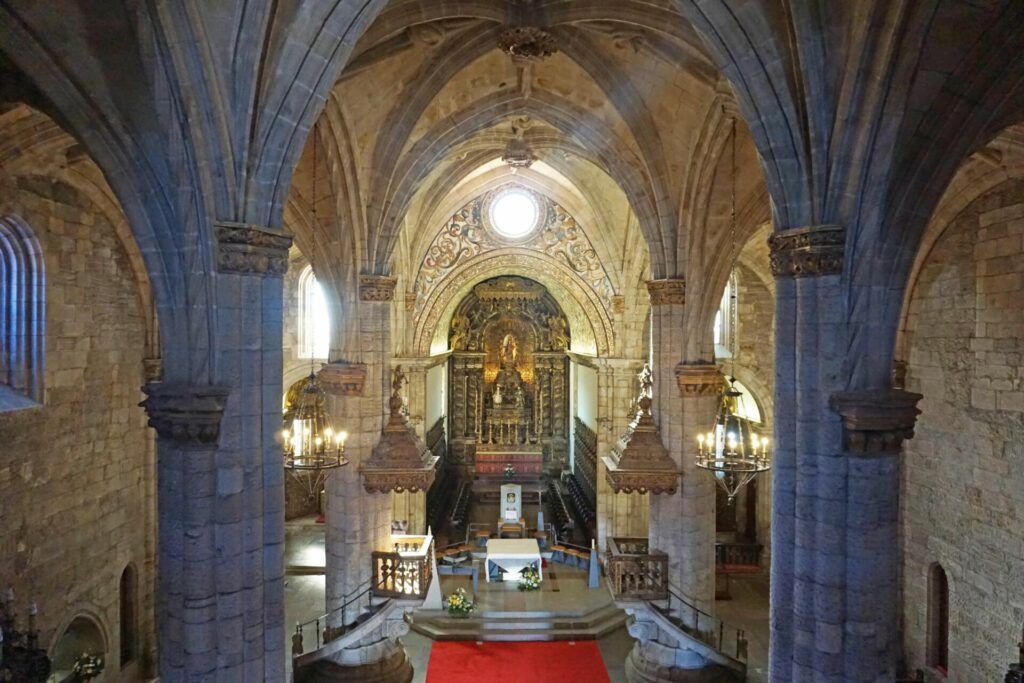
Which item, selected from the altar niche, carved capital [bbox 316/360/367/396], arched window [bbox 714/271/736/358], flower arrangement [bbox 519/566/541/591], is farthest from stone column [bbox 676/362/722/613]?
the altar niche

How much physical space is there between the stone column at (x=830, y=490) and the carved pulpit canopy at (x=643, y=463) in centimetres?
499

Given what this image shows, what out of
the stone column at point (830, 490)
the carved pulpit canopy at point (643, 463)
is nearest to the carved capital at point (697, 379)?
the carved pulpit canopy at point (643, 463)

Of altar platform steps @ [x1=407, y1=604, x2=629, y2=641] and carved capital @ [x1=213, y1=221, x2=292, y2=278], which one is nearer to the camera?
carved capital @ [x1=213, y1=221, x2=292, y2=278]

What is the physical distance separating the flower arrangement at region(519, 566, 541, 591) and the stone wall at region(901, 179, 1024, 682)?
7836 millimetres

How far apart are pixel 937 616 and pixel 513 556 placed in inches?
337

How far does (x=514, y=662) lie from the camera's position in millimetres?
12906

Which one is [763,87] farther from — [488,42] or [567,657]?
[567,657]

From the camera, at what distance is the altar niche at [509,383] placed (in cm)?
2556

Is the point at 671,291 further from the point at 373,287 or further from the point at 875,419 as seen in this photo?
the point at 875,419

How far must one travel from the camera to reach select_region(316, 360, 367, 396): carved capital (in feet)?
38.3

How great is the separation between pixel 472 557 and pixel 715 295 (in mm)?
10312

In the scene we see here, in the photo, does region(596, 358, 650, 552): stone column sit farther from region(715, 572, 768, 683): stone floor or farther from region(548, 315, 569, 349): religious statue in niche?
region(548, 315, 569, 349): religious statue in niche

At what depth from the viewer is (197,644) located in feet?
17.7

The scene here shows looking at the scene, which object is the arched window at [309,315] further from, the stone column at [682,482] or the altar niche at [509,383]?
the stone column at [682,482]
